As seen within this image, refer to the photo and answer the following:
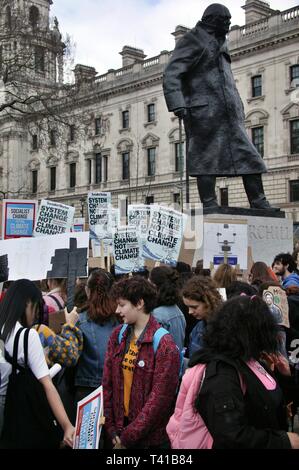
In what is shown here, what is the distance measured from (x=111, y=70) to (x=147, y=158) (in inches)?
322

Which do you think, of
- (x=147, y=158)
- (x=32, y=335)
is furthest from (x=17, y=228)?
(x=147, y=158)

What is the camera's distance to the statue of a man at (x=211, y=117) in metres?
9.20

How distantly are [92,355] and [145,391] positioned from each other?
0.79 m

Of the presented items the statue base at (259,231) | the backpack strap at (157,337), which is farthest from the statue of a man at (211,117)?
the backpack strap at (157,337)

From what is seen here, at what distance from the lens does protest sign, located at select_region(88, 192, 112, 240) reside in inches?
430

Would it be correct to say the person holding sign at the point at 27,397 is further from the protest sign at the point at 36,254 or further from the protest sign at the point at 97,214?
the protest sign at the point at 97,214

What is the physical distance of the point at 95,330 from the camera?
167 inches

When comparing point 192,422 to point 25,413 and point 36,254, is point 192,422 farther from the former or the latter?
point 36,254

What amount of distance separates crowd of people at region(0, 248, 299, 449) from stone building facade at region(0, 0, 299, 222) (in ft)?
64.8

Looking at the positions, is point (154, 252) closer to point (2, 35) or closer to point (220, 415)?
point (220, 415)

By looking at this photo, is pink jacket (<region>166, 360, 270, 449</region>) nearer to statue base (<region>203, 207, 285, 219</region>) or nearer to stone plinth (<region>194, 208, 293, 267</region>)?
stone plinth (<region>194, 208, 293, 267</region>)

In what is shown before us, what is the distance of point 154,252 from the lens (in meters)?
8.13

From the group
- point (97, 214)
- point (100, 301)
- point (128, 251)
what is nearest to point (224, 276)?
point (100, 301)

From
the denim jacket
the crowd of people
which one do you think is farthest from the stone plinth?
the denim jacket
